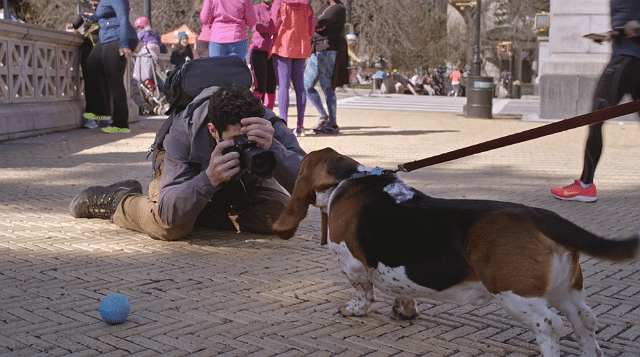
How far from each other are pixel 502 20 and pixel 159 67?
39950 millimetres

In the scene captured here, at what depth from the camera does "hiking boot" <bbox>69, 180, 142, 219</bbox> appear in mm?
5773

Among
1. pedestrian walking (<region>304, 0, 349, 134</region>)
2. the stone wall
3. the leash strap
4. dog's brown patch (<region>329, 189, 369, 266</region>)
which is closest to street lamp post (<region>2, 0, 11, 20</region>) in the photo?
→ the stone wall

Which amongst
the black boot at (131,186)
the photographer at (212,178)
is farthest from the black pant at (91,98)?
the photographer at (212,178)

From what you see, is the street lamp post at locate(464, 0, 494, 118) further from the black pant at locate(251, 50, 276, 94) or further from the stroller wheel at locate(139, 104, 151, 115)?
the stroller wheel at locate(139, 104, 151, 115)

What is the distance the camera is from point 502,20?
52812 mm

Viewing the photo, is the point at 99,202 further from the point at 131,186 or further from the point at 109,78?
the point at 109,78

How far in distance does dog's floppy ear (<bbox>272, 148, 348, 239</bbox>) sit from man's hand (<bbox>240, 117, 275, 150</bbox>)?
2.95ft

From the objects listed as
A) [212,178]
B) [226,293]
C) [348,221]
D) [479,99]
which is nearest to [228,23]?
[212,178]

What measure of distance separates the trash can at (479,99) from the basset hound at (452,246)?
46.7 feet

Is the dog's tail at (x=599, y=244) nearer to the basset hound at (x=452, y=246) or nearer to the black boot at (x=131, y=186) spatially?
the basset hound at (x=452, y=246)

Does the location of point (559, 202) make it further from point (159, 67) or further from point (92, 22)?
point (159, 67)

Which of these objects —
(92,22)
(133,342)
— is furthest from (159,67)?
(133,342)

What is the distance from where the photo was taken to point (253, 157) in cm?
428

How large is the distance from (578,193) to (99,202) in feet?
12.6
